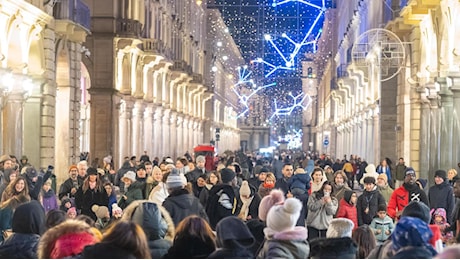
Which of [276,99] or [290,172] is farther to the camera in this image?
[276,99]

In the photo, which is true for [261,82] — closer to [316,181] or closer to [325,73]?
[325,73]

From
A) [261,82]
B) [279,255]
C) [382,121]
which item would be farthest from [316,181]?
[261,82]

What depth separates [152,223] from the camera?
885 centimetres

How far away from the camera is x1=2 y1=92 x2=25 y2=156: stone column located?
85.6ft

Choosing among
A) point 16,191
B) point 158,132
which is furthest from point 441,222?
point 158,132

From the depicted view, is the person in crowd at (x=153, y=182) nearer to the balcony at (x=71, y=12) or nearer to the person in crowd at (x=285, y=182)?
the person in crowd at (x=285, y=182)

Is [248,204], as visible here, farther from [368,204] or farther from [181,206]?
[181,206]

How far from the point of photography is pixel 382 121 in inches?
1572

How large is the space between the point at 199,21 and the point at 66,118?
4761cm

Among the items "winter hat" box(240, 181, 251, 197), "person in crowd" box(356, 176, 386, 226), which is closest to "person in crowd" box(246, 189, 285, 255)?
"person in crowd" box(356, 176, 386, 226)

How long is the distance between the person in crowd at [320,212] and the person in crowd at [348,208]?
443mm

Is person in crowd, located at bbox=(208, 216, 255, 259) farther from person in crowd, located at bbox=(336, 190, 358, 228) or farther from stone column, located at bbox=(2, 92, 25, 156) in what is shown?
stone column, located at bbox=(2, 92, 25, 156)

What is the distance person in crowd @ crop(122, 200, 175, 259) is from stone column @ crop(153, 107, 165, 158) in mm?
44036

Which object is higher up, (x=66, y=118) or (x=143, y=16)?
(x=143, y=16)
